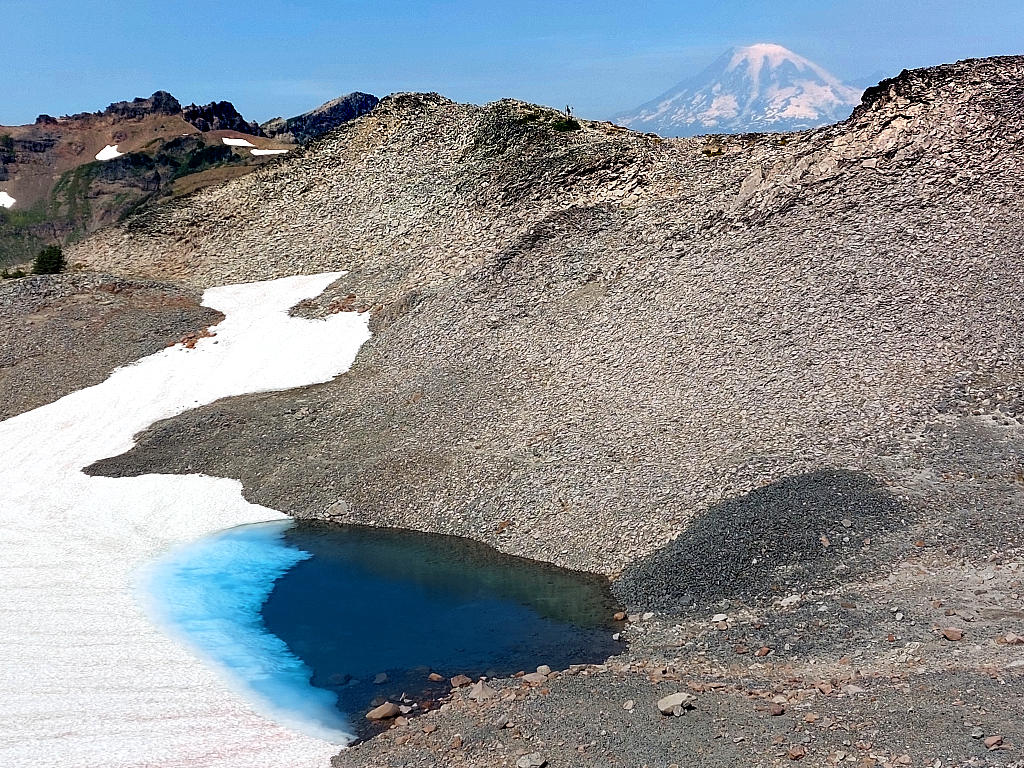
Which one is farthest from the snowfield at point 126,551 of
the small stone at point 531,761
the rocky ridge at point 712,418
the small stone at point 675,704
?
the small stone at point 675,704

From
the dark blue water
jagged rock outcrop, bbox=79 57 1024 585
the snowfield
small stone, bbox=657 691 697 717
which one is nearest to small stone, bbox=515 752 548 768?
small stone, bbox=657 691 697 717

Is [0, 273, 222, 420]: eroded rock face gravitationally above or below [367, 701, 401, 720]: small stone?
above

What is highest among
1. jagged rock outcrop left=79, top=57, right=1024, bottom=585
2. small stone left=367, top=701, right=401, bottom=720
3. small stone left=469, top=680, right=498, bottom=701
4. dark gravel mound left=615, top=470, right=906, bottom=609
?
jagged rock outcrop left=79, top=57, right=1024, bottom=585

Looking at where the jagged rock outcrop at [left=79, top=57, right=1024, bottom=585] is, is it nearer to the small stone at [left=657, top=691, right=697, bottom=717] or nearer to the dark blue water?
the dark blue water

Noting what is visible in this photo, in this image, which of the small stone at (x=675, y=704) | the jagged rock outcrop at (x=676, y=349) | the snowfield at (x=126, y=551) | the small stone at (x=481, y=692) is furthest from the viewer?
the jagged rock outcrop at (x=676, y=349)

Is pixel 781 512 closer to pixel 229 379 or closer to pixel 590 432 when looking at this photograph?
pixel 590 432

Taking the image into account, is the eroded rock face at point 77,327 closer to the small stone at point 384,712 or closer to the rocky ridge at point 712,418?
the rocky ridge at point 712,418

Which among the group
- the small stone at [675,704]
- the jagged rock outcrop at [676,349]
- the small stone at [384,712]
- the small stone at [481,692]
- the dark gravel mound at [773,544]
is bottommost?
the small stone at [384,712]
